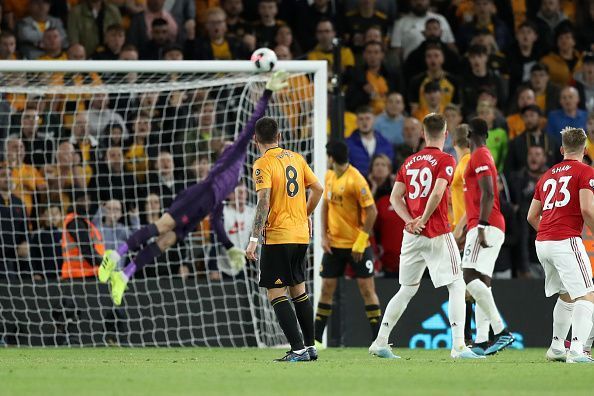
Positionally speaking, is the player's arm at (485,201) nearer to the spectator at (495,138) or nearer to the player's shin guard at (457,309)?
the player's shin guard at (457,309)

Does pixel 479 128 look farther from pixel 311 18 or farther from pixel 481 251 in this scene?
pixel 311 18

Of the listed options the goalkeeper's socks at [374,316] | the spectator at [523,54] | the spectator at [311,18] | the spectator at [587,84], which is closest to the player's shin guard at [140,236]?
the goalkeeper's socks at [374,316]

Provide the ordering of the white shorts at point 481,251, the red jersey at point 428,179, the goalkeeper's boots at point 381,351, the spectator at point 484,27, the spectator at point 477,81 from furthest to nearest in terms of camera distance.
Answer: the spectator at point 484,27
the spectator at point 477,81
the white shorts at point 481,251
the goalkeeper's boots at point 381,351
the red jersey at point 428,179

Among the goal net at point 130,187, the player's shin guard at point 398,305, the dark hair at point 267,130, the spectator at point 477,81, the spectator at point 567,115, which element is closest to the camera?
the dark hair at point 267,130

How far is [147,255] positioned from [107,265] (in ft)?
1.99

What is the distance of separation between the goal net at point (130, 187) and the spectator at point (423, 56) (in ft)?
Answer: 9.25

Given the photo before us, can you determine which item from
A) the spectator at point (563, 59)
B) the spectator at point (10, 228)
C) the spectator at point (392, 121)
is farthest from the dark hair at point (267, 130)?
the spectator at point (563, 59)

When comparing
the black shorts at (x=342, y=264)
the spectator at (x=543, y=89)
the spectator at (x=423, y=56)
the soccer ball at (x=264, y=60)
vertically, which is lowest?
the black shorts at (x=342, y=264)

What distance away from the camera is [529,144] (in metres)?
15.5

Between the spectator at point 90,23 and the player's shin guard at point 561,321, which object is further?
the spectator at point 90,23

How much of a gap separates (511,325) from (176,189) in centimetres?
452

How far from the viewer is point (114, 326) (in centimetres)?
1386

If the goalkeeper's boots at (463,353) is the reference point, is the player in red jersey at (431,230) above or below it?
above

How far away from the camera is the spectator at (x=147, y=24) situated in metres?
16.7
